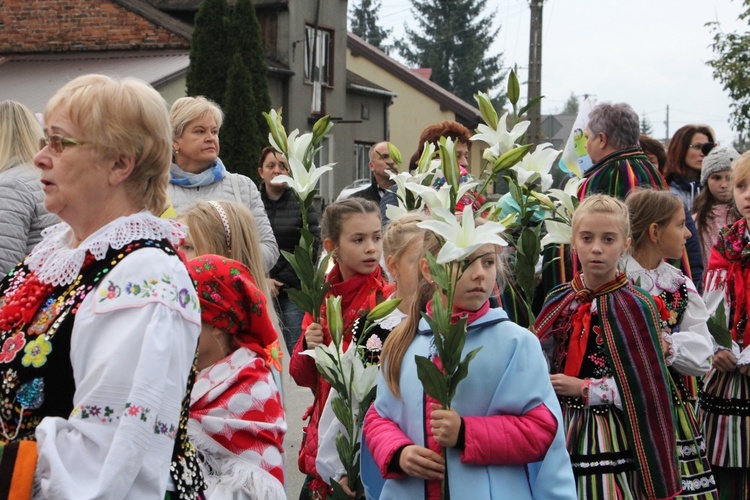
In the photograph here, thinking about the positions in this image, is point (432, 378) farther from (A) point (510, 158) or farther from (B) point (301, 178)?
(B) point (301, 178)

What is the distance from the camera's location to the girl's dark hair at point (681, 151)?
25.4 feet

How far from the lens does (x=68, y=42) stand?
80.2 ft

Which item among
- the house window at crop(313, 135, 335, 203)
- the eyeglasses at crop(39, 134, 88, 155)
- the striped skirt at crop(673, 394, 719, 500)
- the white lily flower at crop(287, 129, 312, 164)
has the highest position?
the house window at crop(313, 135, 335, 203)

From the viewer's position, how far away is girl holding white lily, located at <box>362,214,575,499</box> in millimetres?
3059

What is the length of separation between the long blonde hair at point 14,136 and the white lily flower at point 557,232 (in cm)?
249

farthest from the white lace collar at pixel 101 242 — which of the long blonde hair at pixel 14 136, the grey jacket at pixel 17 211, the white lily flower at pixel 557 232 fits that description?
the long blonde hair at pixel 14 136

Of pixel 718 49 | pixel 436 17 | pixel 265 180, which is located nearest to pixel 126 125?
pixel 265 180

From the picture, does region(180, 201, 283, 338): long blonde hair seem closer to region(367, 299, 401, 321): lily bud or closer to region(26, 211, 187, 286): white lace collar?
region(367, 299, 401, 321): lily bud

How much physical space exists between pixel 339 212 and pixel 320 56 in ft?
81.1

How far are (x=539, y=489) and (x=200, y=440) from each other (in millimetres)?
1128

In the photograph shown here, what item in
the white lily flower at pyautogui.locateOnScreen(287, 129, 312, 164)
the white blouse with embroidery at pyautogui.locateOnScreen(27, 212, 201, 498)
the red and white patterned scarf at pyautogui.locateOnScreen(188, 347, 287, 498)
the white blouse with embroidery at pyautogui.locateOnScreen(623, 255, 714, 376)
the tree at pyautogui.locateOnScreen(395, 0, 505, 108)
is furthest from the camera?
the tree at pyautogui.locateOnScreen(395, 0, 505, 108)

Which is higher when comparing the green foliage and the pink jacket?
the green foliage

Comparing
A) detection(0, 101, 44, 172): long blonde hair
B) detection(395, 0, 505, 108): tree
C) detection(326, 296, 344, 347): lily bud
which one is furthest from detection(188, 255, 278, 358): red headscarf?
detection(395, 0, 505, 108): tree

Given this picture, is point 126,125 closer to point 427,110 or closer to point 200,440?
point 200,440
